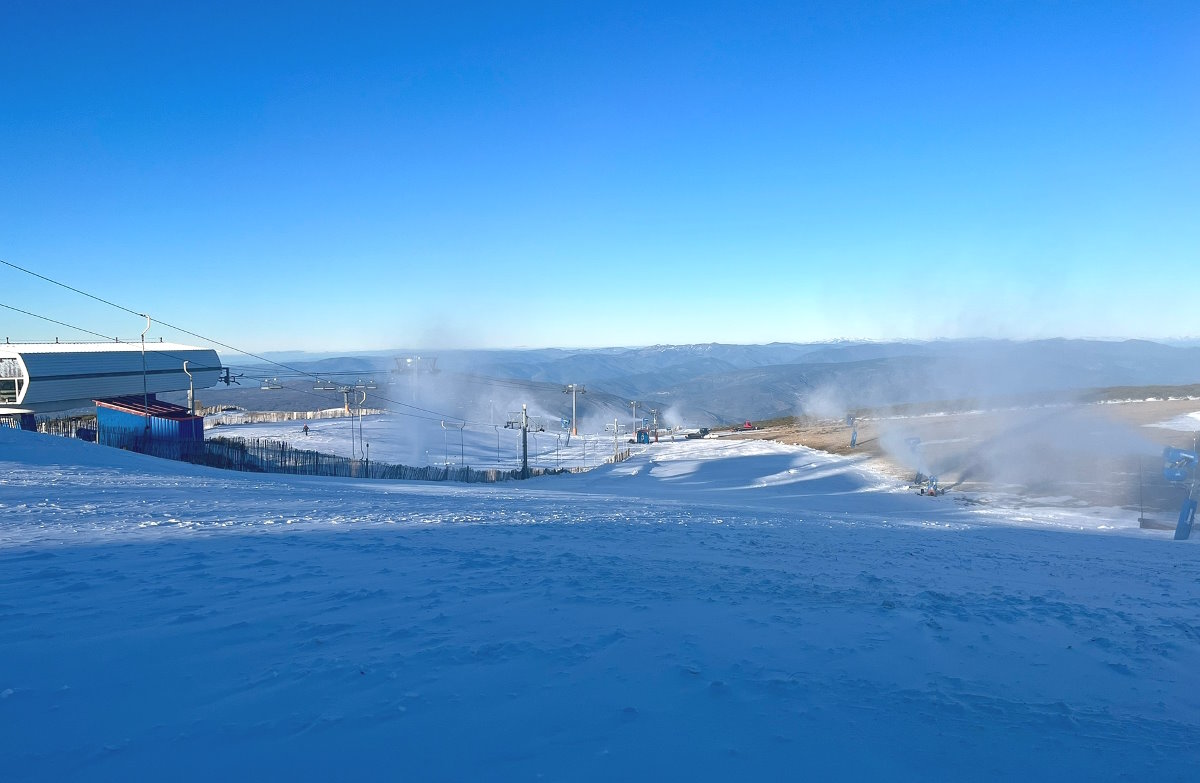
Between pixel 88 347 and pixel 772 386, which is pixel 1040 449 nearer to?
pixel 88 347

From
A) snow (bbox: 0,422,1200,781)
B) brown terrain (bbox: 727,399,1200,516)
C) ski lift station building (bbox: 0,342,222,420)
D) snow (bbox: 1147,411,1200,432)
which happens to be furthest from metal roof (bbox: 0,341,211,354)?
snow (bbox: 1147,411,1200,432)

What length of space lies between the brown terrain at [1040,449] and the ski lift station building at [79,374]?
32.8 metres

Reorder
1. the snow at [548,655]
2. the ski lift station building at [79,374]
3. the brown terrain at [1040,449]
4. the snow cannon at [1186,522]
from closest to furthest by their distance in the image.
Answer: the snow at [548,655]
the snow cannon at [1186,522]
the brown terrain at [1040,449]
the ski lift station building at [79,374]

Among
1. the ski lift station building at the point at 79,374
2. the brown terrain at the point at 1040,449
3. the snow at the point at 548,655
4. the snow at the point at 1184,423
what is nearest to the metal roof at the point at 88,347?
the ski lift station building at the point at 79,374

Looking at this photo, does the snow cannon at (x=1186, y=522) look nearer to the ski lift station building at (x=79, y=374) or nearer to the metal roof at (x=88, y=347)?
the ski lift station building at (x=79, y=374)

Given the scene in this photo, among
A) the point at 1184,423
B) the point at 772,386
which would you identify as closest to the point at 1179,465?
the point at 1184,423

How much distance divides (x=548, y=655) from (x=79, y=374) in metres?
41.2

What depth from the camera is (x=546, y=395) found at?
127250 mm

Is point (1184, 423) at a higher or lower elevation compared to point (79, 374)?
lower

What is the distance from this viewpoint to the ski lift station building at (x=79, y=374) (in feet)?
105

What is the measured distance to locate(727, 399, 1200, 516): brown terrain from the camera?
2139 centimetres

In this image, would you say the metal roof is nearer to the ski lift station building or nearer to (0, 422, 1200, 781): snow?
the ski lift station building

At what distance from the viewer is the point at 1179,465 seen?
18.2 m

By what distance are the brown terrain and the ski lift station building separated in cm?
3275
